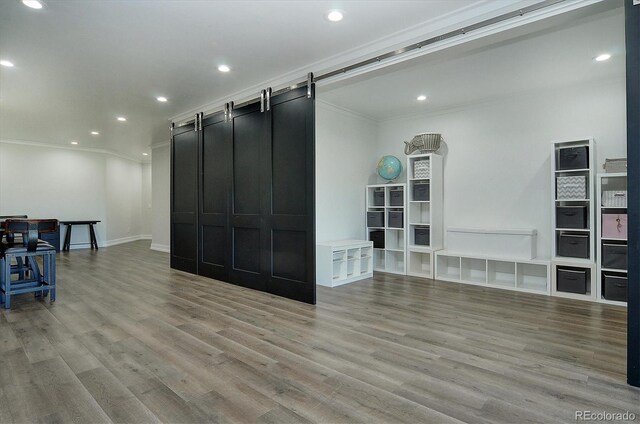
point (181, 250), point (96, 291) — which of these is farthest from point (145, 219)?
point (96, 291)

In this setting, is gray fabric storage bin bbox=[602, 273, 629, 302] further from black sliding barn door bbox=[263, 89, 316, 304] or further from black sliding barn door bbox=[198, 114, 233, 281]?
black sliding barn door bbox=[198, 114, 233, 281]

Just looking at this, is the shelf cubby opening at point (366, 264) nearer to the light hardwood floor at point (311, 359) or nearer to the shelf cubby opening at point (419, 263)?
the shelf cubby opening at point (419, 263)

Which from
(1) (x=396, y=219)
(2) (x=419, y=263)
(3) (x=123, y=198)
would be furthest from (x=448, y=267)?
(3) (x=123, y=198)

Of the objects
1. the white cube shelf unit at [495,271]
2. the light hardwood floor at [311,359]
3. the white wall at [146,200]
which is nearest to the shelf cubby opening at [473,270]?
the white cube shelf unit at [495,271]

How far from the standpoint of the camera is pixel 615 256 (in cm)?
378

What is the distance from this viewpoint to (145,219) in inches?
459

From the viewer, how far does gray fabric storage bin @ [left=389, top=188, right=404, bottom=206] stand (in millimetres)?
5605

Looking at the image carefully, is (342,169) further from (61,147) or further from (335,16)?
(61,147)

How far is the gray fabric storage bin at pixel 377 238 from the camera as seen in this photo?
577 cm

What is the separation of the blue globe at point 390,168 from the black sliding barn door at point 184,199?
3.08 m

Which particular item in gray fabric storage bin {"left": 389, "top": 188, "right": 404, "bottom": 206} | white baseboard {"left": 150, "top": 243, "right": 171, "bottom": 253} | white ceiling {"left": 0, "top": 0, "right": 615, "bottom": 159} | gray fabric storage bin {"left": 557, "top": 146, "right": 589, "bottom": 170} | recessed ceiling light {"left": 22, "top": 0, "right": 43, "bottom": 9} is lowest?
white baseboard {"left": 150, "top": 243, "right": 171, "bottom": 253}

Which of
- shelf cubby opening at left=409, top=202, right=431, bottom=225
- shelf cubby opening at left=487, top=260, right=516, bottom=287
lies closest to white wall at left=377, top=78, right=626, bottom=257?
shelf cubby opening at left=409, top=202, right=431, bottom=225

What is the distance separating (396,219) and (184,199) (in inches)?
140

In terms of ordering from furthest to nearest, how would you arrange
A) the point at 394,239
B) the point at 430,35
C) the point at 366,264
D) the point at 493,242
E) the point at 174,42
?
the point at 394,239, the point at 366,264, the point at 493,242, the point at 174,42, the point at 430,35
